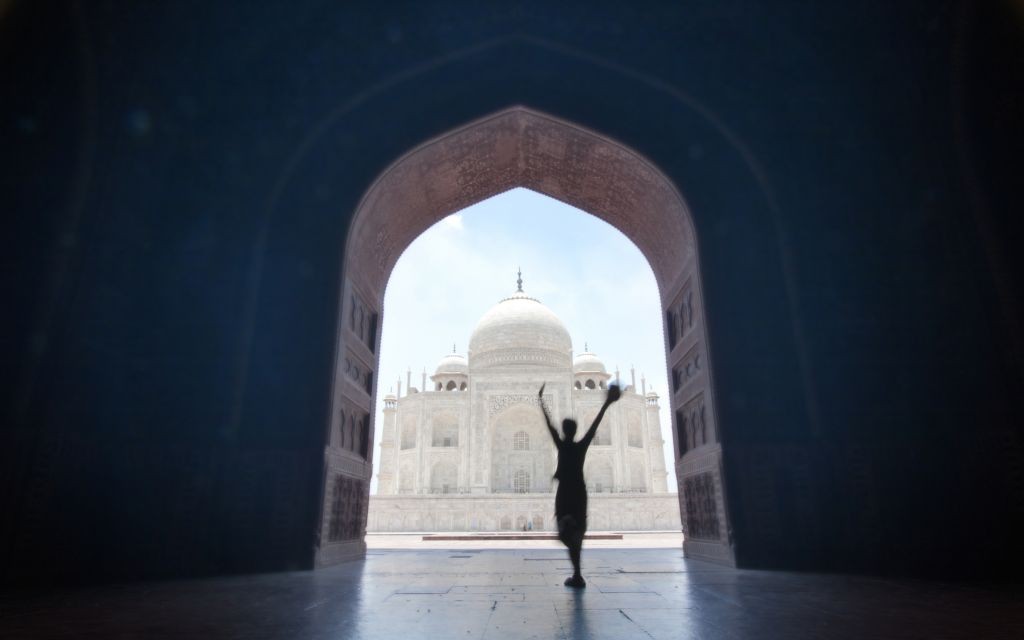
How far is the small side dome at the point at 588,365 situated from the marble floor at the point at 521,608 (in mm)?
29956

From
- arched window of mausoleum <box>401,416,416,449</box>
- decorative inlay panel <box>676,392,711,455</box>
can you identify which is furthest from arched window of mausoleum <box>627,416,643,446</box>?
decorative inlay panel <box>676,392,711,455</box>

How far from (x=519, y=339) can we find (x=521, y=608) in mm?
26124

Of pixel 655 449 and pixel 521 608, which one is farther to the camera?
pixel 655 449

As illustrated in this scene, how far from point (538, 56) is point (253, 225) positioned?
3948mm

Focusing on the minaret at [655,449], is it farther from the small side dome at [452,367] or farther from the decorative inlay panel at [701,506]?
the decorative inlay panel at [701,506]

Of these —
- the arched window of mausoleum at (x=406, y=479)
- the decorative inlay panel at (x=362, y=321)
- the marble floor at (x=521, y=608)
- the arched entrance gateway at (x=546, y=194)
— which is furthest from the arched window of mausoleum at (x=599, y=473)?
the marble floor at (x=521, y=608)

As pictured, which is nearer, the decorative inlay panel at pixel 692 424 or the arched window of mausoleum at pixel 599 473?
the decorative inlay panel at pixel 692 424

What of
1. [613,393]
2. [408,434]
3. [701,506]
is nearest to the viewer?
[613,393]

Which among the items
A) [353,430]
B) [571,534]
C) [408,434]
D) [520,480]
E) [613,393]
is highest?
[408,434]

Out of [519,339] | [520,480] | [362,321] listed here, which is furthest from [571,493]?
[519,339]

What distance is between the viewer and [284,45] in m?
6.96

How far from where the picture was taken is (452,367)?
3416cm

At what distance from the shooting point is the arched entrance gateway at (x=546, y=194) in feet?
20.6

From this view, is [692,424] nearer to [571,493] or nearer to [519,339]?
[571,493]
